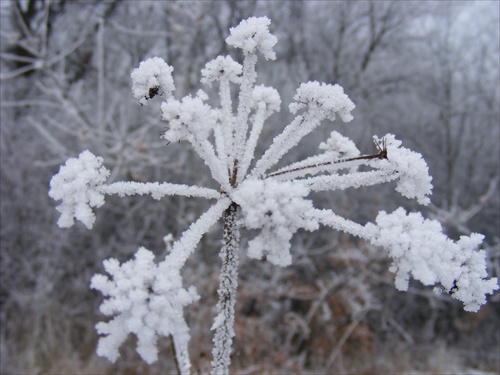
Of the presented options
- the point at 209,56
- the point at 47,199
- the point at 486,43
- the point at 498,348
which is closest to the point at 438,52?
the point at 486,43

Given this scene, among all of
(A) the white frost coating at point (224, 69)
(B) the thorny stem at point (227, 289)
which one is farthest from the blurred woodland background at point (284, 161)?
(A) the white frost coating at point (224, 69)

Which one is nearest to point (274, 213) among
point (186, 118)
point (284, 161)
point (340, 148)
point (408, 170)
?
point (186, 118)

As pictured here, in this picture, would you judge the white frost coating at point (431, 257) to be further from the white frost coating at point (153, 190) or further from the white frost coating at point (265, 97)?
the white frost coating at point (265, 97)

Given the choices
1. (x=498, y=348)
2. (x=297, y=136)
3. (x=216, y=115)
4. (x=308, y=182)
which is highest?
(x=216, y=115)

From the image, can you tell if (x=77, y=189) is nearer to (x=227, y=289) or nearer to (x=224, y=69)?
(x=227, y=289)

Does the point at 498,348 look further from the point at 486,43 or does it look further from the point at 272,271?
the point at 486,43

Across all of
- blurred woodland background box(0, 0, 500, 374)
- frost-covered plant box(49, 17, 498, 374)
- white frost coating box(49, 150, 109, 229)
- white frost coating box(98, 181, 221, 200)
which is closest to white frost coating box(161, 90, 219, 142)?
frost-covered plant box(49, 17, 498, 374)
